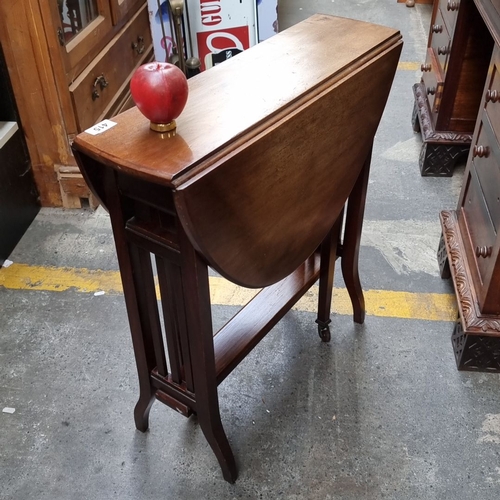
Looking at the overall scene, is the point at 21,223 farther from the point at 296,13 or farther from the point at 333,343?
the point at 296,13

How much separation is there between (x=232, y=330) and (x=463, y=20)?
1.89 m

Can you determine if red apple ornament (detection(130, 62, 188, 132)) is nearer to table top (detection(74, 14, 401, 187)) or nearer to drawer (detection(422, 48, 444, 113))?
table top (detection(74, 14, 401, 187))

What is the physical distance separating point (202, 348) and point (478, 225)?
3.82 ft

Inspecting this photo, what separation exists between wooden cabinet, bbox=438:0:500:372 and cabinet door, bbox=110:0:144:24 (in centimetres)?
178

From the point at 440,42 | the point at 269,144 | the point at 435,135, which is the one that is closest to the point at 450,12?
the point at 440,42

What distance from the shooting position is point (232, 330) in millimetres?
1738

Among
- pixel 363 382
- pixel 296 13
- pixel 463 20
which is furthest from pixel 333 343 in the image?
pixel 296 13

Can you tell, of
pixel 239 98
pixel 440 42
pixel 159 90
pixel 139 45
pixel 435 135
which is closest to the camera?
pixel 159 90

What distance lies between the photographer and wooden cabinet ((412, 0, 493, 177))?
2.68 metres

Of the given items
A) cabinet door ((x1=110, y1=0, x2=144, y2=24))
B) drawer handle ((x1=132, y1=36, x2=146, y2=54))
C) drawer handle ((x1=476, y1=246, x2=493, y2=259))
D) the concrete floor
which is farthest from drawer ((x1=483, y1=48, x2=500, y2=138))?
drawer handle ((x1=132, y1=36, x2=146, y2=54))

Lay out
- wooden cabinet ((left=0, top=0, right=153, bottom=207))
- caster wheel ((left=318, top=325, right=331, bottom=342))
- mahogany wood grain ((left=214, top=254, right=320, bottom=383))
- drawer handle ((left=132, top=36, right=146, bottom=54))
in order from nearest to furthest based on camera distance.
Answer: mahogany wood grain ((left=214, top=254, right=320, bottom=383))
caster wheel ((left=318, top=325, right=331, bottom=342))
wooden cabinet ((left=0, top=0, right=153, bottom=207))
drawer handle ((left=132, top=36, right=146, bottom=54))

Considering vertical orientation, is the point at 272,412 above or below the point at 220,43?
below

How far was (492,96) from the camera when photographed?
6.38 feet

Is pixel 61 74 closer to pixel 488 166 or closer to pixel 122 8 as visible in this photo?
pixel 122 8
